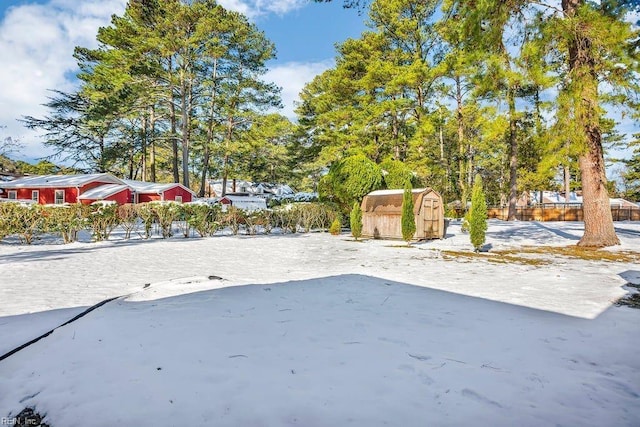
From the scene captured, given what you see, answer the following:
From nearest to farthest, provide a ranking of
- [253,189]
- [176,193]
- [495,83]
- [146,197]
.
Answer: [495,83], [146,197], [176,193], [253,189]

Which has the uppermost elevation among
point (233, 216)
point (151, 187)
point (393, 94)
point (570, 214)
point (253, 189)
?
point (393, 94)

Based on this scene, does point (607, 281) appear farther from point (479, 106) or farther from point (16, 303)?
point (479, 106)

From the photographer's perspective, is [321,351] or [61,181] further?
[61,181]

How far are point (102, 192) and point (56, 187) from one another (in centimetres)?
423

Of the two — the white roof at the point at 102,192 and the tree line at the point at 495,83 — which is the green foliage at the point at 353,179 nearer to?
the tree line at the point at 495,83

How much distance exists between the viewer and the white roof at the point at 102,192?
25188mm

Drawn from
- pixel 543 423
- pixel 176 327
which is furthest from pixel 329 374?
pixel 176 327

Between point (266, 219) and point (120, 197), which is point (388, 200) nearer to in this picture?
point (266, 219)

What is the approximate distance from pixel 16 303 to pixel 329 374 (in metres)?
4.47

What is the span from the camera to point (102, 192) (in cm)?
2584

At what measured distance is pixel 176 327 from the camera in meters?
3.45

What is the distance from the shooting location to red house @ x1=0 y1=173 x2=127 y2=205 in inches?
1033

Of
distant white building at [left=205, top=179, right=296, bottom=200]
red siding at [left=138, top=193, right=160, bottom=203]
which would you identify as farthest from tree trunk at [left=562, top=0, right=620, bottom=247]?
distant white building at [left=205, top=179, right=296, bottom=200]

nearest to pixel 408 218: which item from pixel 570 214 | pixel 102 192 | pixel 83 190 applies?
A: pixel 570 214
